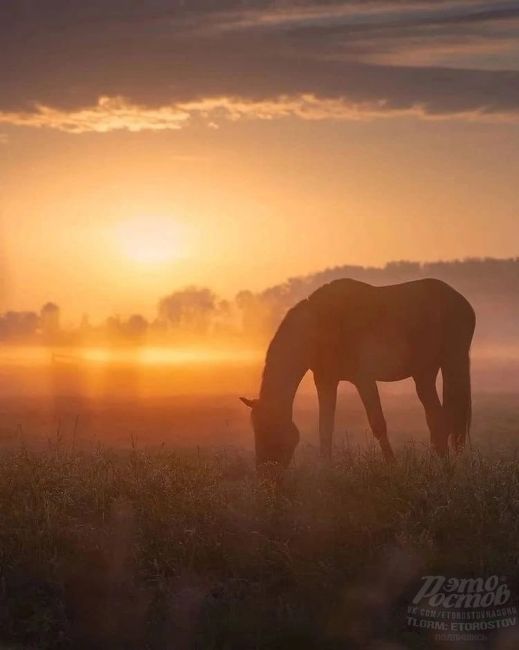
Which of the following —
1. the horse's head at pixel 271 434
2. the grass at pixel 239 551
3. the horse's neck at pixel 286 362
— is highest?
the horse's neck at pixel 286 362

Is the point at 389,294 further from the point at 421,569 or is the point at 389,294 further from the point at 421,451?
the point at 421,569

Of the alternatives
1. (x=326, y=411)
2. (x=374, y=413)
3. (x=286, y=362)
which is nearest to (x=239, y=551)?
(x=286, y=362)

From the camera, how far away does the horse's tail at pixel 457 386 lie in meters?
15.3

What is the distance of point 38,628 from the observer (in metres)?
7.25

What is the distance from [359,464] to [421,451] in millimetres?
2280

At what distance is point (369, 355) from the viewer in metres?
14.2

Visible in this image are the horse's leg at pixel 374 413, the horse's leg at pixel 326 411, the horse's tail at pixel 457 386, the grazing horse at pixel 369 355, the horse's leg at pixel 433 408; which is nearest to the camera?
the grazing horse at pixel 369 355

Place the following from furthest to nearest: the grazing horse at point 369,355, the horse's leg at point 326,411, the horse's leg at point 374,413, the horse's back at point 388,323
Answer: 1. the horse's back at point 388,323
2. the horse's leg at point 374,413
3. the horse's leg at point 326,411
4. the grazing horse at point 369,355

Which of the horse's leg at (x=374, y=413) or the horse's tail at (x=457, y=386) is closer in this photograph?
the horse's leg at (x=374, y=413)

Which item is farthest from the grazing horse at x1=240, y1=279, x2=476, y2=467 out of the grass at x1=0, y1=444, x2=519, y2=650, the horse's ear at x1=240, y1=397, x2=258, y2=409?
the grass at x1=0, y1=444, x2=519, y2=650

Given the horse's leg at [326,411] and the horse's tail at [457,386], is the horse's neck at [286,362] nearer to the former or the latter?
the horse's leg at [326,411]

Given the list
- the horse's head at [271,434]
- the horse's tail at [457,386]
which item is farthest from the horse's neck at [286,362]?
the horse's tail at [457,386]

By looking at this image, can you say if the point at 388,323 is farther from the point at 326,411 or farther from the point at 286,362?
the point at 286,362

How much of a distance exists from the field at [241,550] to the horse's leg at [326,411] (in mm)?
2184
